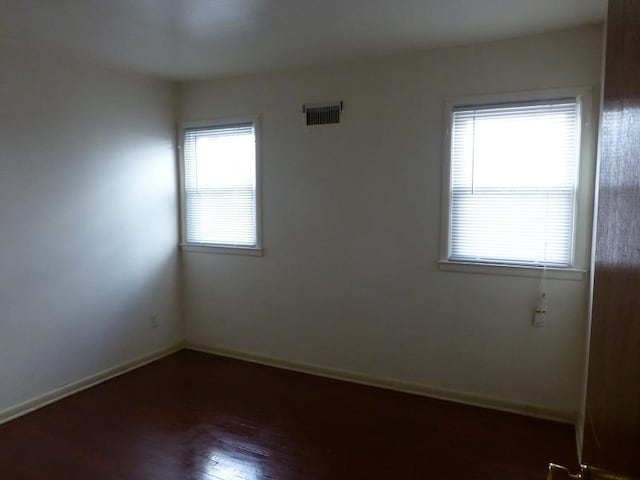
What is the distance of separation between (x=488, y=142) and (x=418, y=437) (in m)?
2.06

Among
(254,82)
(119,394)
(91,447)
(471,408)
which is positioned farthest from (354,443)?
(254,82)

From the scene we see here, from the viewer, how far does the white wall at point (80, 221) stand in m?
3.23

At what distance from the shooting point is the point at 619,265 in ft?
2.19

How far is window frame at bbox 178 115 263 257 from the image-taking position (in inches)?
162

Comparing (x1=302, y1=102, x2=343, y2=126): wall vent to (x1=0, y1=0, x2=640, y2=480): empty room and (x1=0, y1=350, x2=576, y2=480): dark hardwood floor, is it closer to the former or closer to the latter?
(x1=0, y1=0, x2=640, y2=480): empty room

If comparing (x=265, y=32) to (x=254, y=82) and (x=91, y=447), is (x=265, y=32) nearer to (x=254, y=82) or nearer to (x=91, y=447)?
(x=254, y=82)

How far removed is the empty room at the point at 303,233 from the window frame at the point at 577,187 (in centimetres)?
1

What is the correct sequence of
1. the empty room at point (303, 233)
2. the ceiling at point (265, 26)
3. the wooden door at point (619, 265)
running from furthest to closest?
the empty room at point (303, 233) → the ceiling at point (265, 26) → the wooden door at point (619, 265)

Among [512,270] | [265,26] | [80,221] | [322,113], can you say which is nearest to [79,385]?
[80,221]

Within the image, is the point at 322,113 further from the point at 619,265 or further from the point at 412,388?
the point at 619,265

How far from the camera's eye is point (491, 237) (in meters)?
3.29

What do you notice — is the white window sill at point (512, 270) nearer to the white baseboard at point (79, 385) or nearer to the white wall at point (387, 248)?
the white wall at point (387, 248)

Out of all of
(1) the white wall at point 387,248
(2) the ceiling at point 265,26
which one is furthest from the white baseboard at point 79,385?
(2) the ceiling at point 265,26

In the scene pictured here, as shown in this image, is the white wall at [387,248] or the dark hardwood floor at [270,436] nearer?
the dark hardwood floor at [270,436]
